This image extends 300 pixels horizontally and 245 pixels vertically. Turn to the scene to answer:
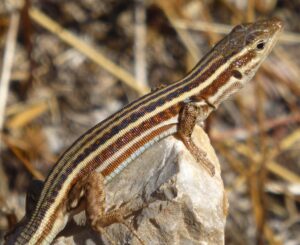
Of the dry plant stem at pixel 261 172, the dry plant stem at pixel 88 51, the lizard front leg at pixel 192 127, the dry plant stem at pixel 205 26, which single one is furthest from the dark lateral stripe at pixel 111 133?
the dry plant stem at pixel 205 26

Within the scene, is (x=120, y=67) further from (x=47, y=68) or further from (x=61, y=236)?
(x=61, y=236)

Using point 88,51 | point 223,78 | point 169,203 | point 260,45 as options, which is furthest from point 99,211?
point 88,51

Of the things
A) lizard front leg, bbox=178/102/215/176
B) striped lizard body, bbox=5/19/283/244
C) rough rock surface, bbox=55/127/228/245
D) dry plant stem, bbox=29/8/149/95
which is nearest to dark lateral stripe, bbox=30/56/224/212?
striped lizard body, bbox=5/19/283/244

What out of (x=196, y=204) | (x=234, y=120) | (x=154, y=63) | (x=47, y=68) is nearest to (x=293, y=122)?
(x=234, y=120)

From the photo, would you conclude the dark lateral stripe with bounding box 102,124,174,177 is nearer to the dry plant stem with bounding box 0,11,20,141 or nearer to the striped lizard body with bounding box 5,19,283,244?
the striped lizard body with bounding box 5,19,283,244

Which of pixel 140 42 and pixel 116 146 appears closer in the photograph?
pixel 116 146

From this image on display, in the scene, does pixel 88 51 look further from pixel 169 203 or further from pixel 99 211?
pixel 169 203
